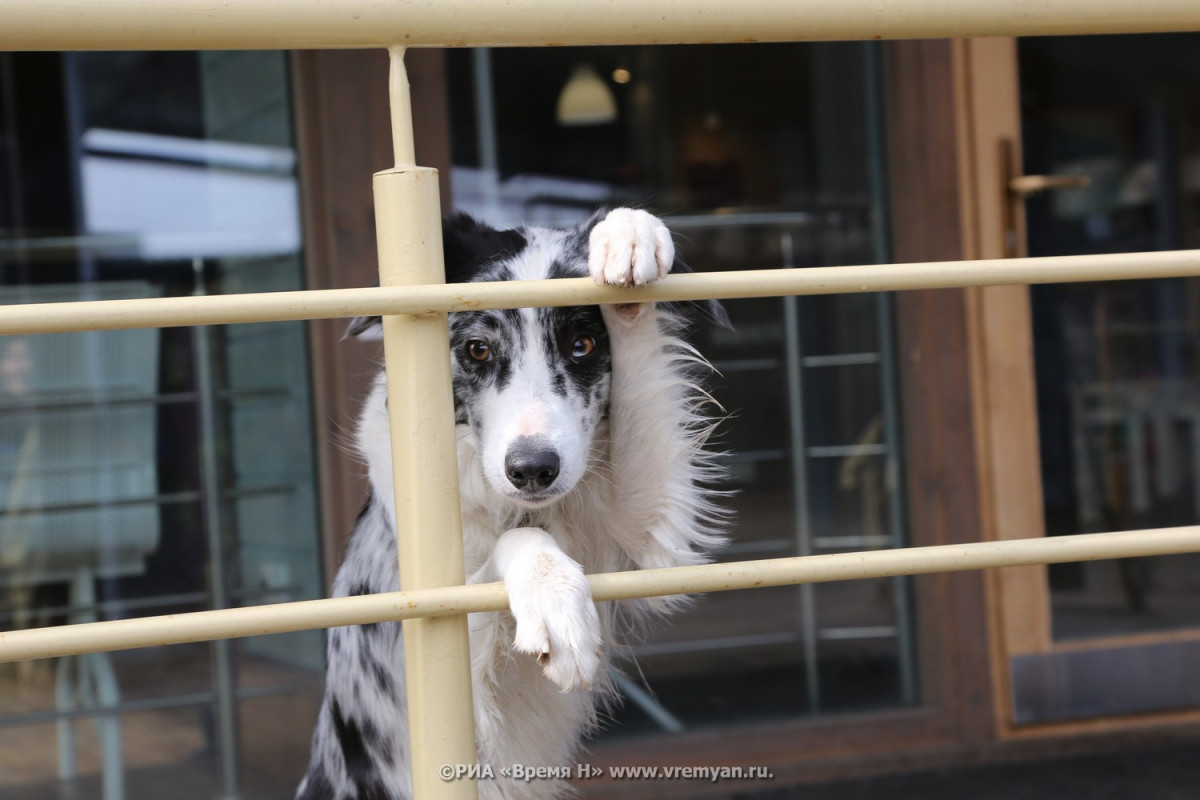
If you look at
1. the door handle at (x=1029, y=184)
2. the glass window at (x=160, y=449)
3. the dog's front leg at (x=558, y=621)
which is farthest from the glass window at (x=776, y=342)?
the dog's front leg at (x=558, y=621)

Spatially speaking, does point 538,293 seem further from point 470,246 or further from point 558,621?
point 470,246

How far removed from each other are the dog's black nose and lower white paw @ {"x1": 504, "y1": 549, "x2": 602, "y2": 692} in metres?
0.23

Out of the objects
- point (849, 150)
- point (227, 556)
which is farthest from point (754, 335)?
point (227, 556)

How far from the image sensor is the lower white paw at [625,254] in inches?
46.3

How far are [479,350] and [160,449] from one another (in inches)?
72.8

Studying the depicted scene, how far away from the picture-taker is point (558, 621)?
1.19 meters

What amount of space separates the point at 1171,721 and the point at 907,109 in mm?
1811

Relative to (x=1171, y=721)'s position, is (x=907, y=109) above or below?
above

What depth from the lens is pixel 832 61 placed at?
11.1ft

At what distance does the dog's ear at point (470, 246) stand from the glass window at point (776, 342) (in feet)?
4.61

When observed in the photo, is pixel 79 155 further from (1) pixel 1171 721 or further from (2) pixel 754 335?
(1) pixel 1171 721

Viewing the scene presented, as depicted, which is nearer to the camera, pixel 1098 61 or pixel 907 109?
pixel 907 109

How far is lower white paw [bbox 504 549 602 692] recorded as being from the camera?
1.18 meters

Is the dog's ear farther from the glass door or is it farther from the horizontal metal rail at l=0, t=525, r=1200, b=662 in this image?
the glass door
